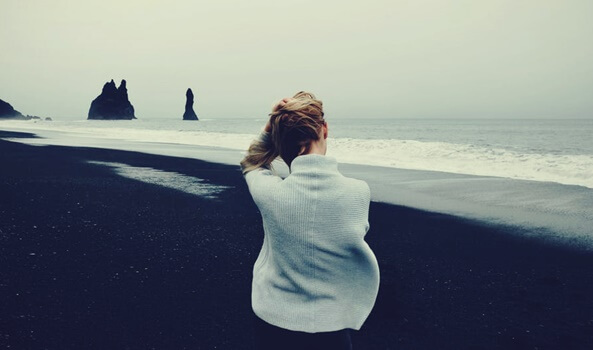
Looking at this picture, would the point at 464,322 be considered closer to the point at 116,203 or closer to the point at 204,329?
the point at 204,329

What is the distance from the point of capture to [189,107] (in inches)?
6211

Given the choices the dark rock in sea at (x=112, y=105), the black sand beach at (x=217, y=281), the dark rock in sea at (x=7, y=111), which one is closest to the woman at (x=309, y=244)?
the black sand beach at (x=217, y=281)

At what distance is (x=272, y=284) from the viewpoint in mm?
1570

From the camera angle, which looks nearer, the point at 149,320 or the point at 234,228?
the point at 149,320

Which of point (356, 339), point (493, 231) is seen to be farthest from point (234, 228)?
point (493, 231)

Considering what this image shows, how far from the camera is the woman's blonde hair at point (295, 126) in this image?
149 centimetres

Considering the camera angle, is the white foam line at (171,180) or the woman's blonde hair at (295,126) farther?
the white foam line at (171,180)

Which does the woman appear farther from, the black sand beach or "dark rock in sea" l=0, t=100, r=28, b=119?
"dark rock in sea" l=0, t=100, r=28, b=119

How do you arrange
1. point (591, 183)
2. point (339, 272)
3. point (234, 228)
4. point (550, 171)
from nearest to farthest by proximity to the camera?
point (339, 272), point (234, 228), point (591, 183), point (550, 171)

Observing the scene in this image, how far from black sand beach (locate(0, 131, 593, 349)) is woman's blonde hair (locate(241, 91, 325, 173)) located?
2059 mm

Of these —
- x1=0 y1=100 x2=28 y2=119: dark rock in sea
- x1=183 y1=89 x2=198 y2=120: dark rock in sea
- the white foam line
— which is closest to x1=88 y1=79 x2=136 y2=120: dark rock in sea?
x1=183 y1=89 x2=198 y2=120: dark rock in sea

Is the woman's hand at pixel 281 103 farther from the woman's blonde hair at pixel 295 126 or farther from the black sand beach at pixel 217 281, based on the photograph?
the black sand beach at pixel 217 281

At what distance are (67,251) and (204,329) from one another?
96.4 inches

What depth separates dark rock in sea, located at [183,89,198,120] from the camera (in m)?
158
